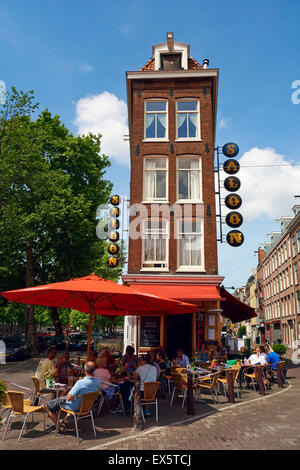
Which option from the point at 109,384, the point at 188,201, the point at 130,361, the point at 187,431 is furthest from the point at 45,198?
the point at 187,431

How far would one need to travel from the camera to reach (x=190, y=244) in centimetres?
1683

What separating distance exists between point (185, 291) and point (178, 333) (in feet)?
9.09

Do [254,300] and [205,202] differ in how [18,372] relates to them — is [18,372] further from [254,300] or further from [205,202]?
[254,300]

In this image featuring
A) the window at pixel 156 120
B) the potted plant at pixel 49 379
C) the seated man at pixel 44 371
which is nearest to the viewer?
the potted plant at pixel 49 379

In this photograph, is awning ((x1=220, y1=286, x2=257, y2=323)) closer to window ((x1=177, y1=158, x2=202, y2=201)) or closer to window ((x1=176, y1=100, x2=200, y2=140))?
window ((x1=177, y1=158, x2=202, y2=201))

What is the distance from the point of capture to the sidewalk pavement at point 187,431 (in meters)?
5.80

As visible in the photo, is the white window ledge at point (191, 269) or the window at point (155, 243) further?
the window at point (155, 243)

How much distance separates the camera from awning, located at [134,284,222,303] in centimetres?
1350

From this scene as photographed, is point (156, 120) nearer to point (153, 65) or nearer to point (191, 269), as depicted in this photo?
point (153, 65)

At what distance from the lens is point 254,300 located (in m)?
77.1

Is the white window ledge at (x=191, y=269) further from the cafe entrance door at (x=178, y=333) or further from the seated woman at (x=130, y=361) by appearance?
the seated woman at (x=130, y=361)

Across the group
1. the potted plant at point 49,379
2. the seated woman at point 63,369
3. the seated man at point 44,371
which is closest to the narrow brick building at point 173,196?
the seated woman at point 63,369

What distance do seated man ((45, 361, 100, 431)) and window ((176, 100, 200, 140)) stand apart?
14130 mm

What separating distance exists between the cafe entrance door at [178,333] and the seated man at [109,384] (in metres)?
7.72
